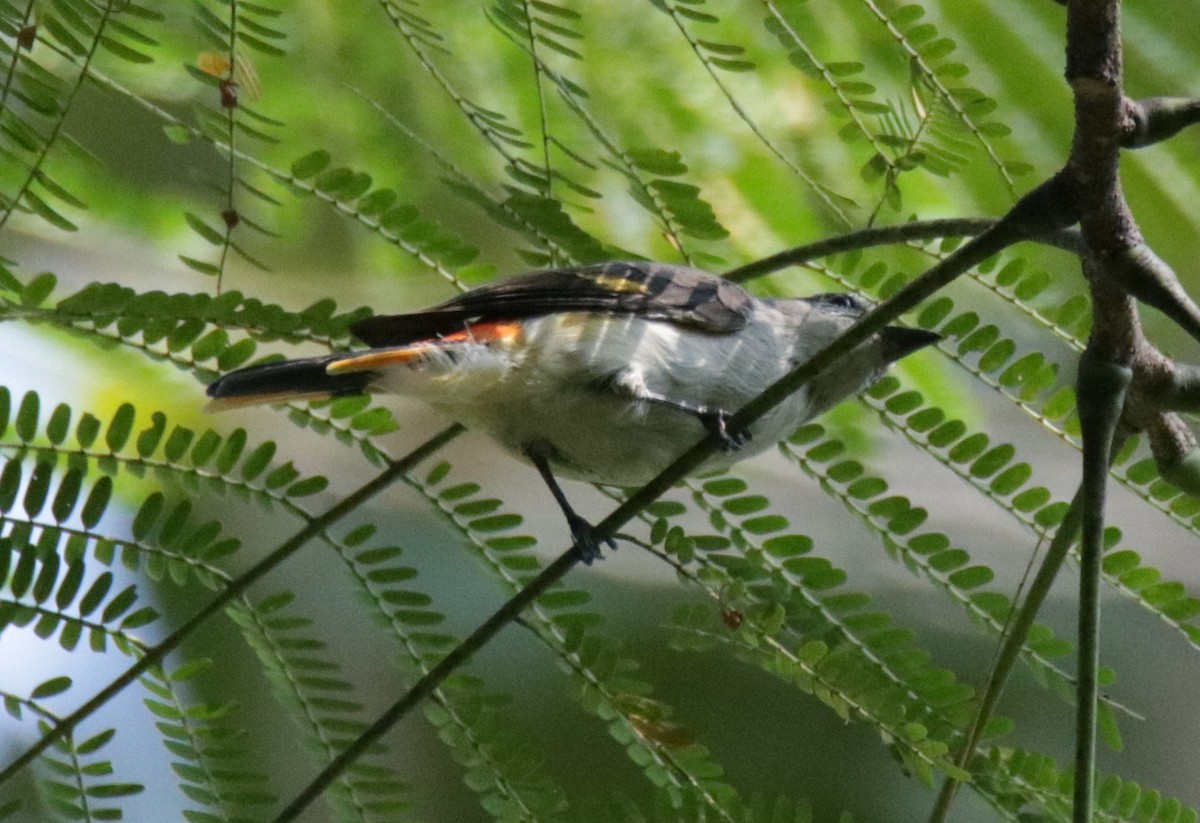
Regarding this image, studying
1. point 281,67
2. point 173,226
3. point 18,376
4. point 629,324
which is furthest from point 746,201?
point 18,376

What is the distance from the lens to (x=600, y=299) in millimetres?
1524

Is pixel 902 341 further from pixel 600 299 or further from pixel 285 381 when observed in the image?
pixel 285 381

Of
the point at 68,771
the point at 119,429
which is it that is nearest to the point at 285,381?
the point at 119,429

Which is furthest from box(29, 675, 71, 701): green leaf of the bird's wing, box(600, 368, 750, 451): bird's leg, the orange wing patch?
box(600, 368, 750, 451): bird's leg

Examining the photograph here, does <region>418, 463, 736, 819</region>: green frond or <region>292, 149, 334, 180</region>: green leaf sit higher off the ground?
<region>292, 149, 334, 180</region>: green leaf

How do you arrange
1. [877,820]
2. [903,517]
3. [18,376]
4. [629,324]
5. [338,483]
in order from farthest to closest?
[338,483] → [877,820] → [18,376] → [629,324] → [903,517]

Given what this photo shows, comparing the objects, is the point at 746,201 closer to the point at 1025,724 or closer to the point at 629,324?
the point at 629,324

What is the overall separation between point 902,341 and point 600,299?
1.18ft

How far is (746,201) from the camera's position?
5.41 ft

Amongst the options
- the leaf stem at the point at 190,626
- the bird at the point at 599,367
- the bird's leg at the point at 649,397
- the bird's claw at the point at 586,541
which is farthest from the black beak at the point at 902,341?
the leaf stem at the point at 190,626

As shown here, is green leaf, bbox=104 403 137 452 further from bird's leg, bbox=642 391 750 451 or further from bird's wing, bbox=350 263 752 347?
bird's leg, bbox=642 391 750 451

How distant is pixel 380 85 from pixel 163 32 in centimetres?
30

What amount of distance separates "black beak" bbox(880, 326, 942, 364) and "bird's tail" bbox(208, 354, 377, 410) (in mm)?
563

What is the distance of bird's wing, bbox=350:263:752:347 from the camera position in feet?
4.76
